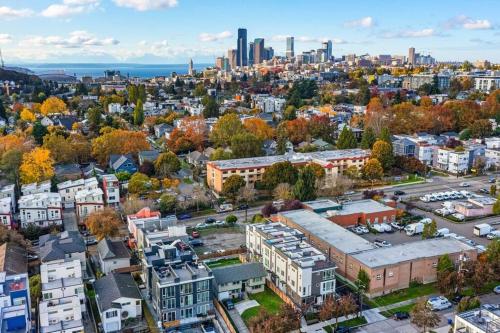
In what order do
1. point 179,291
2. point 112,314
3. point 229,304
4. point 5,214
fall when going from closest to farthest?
1. point 112,314
2. point 179,291
3. point 229,304
4. point 5,214

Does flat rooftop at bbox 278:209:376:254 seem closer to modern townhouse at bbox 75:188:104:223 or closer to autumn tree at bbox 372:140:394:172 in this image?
modern townhouse at bbox 75:188:104:223

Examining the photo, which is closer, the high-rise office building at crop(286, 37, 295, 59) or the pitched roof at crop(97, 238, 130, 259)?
the pitched roof at crop(97, 238, 130, 259)

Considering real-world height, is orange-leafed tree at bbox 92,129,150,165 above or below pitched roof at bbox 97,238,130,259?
above

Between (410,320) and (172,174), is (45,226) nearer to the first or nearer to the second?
(172,174)

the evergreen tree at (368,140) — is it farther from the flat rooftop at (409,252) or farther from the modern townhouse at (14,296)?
the modern townhouse at (14,296)

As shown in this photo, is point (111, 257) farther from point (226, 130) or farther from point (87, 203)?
point (226, 130)

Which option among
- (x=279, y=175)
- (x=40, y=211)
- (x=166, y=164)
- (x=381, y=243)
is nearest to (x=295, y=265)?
(x=381, y=243)

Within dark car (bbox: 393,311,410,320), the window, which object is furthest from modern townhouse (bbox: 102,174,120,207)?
dark car (bbox: 393,311,410,320)
